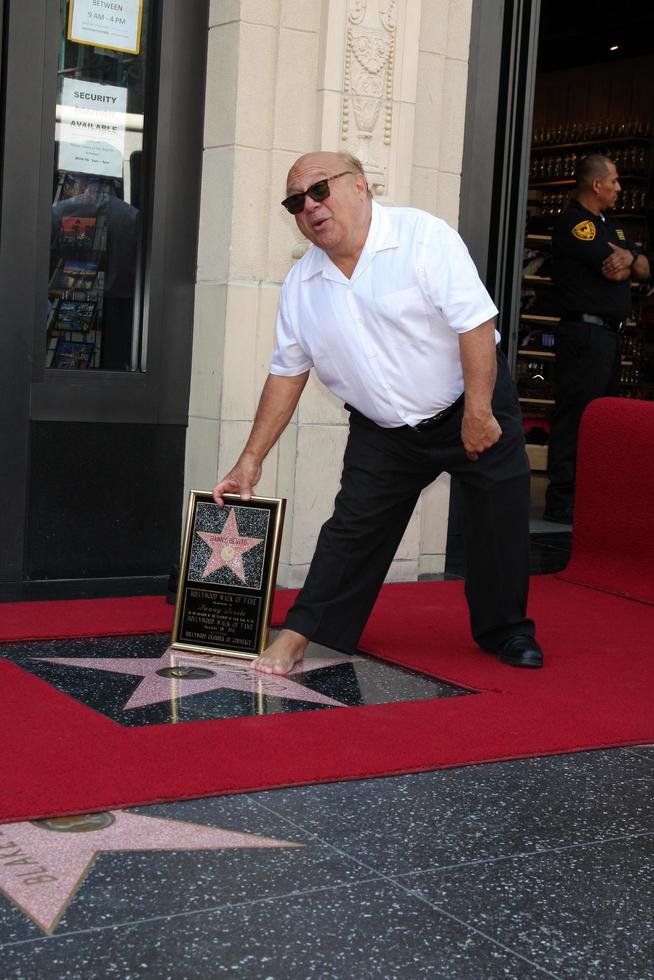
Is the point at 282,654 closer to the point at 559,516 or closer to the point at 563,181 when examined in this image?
the point at 559,516

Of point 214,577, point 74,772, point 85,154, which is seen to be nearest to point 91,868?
point 74,772

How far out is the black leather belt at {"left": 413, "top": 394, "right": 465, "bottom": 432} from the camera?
12.3ft

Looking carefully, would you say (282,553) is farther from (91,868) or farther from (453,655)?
(91,868)

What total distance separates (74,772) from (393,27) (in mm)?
3344

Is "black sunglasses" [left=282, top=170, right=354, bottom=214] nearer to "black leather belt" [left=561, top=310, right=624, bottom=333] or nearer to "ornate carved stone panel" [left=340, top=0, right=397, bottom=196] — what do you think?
"ornate carved stone panel" [left=340, top=0, right=397, bottom=196]

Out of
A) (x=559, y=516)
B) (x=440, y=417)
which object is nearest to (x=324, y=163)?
(x=440, y=417)

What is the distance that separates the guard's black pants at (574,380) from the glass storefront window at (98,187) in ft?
9.20

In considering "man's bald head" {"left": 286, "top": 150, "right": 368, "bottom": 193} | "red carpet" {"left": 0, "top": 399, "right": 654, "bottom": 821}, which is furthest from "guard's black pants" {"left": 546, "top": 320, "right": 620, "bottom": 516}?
"man's bald head" {"left": 286, "top": 150, "right": 368, "bottom": 193}

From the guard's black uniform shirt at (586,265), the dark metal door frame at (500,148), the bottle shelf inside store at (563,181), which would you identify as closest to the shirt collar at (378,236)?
the dark metal door frame at (500,148)

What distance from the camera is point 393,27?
16.8ft

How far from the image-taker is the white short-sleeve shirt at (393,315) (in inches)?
140

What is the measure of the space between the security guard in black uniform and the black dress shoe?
3334mm

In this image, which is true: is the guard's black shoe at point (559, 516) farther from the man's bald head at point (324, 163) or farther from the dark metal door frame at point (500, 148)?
the man's bald head at point (324, 163)

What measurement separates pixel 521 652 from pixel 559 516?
354 cm
